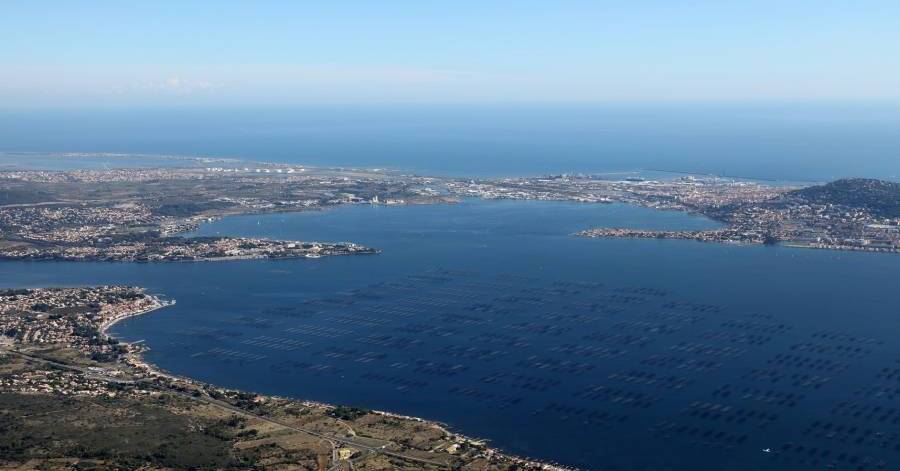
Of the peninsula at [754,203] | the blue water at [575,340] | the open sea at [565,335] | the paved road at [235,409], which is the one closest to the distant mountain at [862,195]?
the peninsula at [754,203]

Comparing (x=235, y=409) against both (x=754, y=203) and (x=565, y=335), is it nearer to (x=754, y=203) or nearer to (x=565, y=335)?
(x=565, y=335)

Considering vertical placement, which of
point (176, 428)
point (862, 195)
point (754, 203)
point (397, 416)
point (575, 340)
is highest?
point (862, 195)

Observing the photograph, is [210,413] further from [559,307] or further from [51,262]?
[51,262]

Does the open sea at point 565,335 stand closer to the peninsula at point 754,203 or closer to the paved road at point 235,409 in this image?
the paved road at point 235,409

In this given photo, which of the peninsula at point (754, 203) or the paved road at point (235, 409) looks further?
the peninsula at point (754, 203)

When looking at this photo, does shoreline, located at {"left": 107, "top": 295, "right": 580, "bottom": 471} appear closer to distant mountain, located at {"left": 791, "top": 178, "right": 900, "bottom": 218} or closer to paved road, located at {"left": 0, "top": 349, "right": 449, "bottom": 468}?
paved road, located at {"left": 0, "top": 349, "right": 449, "bottom": 468}

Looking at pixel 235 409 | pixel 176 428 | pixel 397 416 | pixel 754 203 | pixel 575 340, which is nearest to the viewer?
pixel 176 428

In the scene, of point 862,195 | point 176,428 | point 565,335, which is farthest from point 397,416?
point 862,195
